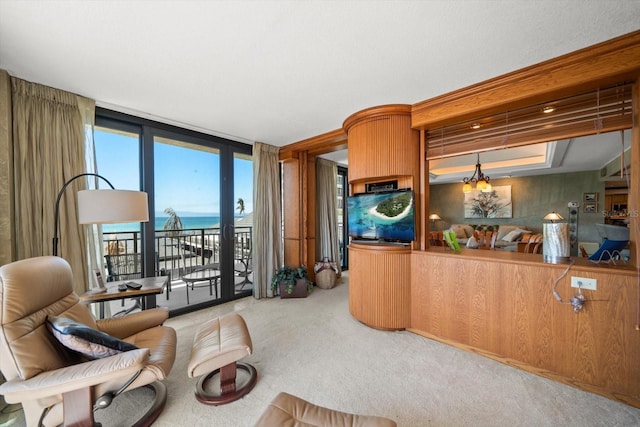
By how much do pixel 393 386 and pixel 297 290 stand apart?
2.25m

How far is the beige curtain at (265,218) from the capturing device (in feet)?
12.6

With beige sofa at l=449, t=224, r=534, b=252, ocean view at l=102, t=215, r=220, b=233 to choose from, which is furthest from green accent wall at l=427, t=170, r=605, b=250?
ocean view at l=102, t=215, r=220, b=233

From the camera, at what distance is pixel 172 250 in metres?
4.18

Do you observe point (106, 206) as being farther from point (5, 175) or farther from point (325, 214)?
point (325, 214)

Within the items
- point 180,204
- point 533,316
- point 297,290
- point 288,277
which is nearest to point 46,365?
point 180,204

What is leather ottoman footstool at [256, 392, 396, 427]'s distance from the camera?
3.71ft

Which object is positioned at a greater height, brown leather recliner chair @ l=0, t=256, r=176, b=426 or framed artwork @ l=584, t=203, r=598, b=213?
framed artwork @ l=584, t=203, r=598, b=213

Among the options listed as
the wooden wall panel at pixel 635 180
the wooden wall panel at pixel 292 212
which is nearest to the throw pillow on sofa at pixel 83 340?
the wooden wall panel at pixel 292 212

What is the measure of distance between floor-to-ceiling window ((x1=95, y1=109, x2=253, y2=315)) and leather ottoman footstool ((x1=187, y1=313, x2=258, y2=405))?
5.47 feet

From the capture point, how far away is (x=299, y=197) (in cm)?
418

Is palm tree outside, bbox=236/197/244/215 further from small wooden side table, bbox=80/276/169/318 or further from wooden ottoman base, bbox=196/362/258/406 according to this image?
wooden ottoman base, bbox=196/362/258/406

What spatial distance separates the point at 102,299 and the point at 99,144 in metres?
1.75

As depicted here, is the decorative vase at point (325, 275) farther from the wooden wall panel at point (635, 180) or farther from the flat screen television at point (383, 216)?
the wooden wall panel at point (635, 180)

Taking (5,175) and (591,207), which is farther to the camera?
(591,207)
